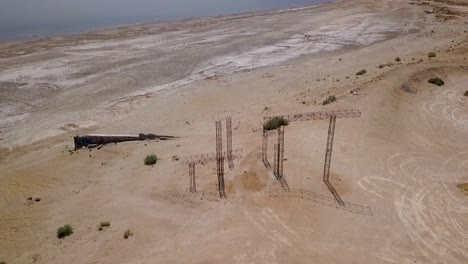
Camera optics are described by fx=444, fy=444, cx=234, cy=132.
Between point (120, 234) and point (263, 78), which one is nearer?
point (120, 234)

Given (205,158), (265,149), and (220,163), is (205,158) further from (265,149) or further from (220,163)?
(265,149)

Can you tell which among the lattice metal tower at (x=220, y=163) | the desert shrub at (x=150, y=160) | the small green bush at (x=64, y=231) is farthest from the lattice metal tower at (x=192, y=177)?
the small green bush at (x=64, y=231)

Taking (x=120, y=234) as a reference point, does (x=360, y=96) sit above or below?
above

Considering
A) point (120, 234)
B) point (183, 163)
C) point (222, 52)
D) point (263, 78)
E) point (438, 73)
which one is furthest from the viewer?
point (222, 52)

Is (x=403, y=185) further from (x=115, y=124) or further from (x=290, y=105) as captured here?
(x=115, y=124)

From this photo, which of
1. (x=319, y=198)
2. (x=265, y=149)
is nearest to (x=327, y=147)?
(x=265, y=149)

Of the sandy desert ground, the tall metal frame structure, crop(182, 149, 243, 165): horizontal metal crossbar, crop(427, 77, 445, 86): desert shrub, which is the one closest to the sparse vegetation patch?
the sandy desert ground

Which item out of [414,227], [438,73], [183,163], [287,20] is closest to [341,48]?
[438,73]
